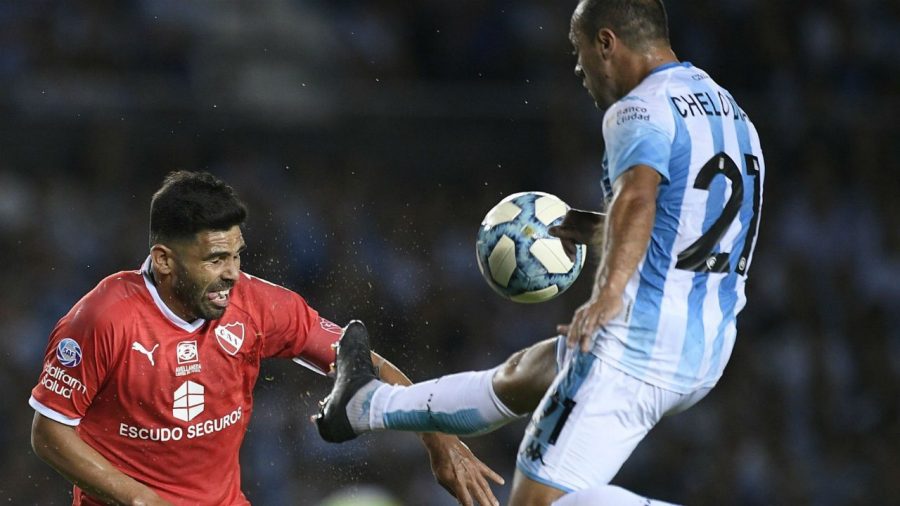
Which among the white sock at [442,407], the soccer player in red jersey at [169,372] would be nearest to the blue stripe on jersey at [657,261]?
the white sock at [442,407]

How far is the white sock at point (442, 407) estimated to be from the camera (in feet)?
15.5

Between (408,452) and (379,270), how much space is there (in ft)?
5.58

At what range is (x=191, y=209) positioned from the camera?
4.93 metres

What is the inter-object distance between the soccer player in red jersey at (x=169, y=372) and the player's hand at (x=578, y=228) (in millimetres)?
924

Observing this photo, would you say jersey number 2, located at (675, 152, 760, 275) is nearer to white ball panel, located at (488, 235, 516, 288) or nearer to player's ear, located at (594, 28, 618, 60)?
player's ear, located at (594, 28, 618, 60)

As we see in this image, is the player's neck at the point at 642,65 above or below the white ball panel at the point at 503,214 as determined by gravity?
above

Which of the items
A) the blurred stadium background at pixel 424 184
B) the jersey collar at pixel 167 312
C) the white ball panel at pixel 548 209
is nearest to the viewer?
the jersey collar at pixel 167 312

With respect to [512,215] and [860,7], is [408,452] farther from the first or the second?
[860,7]

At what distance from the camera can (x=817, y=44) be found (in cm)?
1191

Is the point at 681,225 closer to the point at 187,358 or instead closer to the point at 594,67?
the point at 594,67

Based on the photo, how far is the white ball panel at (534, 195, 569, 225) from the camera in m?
5.20

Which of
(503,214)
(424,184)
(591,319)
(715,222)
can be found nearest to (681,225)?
(715,222)

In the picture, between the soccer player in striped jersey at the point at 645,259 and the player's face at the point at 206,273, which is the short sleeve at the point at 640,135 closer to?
the soccer player in striped jersey at the point at 645,259

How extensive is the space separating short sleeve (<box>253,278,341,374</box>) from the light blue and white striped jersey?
1.53 metres
